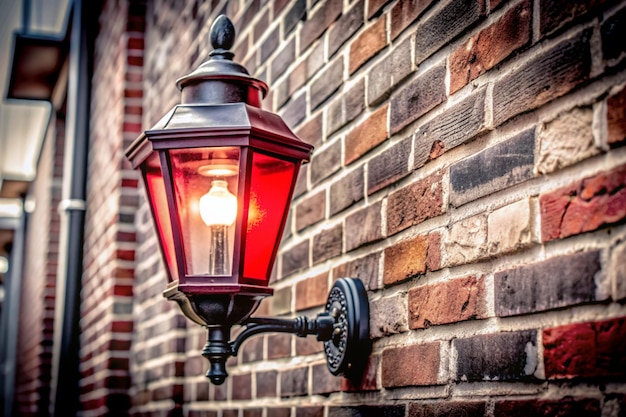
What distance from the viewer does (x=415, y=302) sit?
1.37 meters

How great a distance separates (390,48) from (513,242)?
22.2 inches

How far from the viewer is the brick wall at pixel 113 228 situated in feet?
11.0

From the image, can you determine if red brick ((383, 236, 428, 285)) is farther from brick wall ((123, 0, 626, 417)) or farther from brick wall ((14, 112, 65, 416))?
brick wall ((14, 112, 65, 416))

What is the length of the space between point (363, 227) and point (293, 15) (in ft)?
2.25

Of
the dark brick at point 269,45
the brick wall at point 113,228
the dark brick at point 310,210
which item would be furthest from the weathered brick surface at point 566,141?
the brick wall at point 113,228

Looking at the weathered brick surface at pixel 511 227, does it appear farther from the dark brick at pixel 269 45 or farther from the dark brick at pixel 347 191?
the dark brick at pixel 269 45

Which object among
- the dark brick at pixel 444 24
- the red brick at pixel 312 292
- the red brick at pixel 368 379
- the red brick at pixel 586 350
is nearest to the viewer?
the red brick at pixel 586 350

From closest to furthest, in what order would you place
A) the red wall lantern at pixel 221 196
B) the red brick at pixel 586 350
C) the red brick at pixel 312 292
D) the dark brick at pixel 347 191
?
the red brick at pixel 586 350 → the red wall lantern at pixel 221 196 → the dark brick at pixel 347 191 → the red brick at pixel 312 292

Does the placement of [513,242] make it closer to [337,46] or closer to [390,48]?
[390,48]

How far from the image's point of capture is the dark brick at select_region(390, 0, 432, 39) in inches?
56.4

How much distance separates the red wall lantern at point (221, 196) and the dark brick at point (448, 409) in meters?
0.23

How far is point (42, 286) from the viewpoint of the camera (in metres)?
6.16

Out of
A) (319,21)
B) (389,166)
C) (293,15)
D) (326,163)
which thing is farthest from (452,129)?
(293,15)

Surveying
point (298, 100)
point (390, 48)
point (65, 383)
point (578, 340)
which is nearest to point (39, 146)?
point (65, 383)
